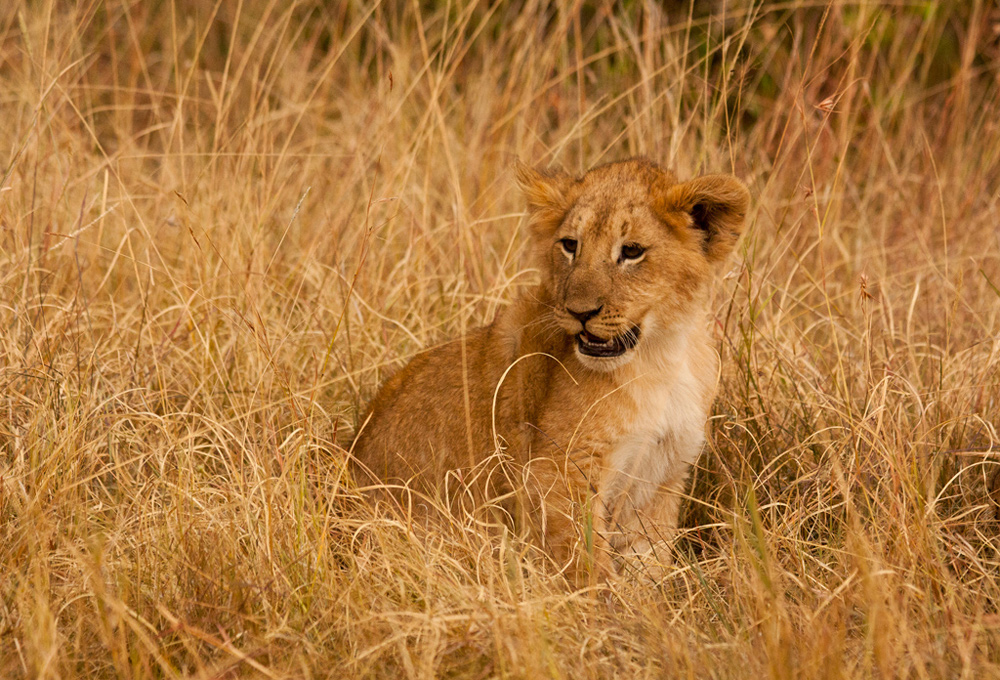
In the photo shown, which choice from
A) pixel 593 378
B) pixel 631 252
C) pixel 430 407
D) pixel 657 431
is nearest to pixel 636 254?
pixel 631 252

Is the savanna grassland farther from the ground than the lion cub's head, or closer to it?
closer to it

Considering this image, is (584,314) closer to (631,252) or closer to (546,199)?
(631,252)

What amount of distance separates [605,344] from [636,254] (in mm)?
310

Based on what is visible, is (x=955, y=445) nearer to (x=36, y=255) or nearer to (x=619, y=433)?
(x=619, y=433)

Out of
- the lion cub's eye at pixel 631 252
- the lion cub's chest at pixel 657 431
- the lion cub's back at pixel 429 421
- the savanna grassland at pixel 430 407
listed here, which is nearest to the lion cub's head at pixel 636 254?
the lion cub's eye at pixel 631 252

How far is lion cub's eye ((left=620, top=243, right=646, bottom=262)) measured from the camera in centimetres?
352

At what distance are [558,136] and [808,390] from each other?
2493 millimetres

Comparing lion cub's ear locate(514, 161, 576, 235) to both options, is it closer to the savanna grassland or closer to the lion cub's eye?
the lion cub's eye

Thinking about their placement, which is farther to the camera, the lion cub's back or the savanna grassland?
the lion cub's back

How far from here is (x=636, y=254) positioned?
139 inches

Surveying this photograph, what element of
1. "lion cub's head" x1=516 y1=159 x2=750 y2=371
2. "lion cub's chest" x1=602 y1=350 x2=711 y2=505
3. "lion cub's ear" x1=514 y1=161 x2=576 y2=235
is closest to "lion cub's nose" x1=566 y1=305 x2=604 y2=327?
"lion cub's head" x1=516 y1=159 x2=750 y2=371

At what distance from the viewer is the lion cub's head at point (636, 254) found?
3465 mm

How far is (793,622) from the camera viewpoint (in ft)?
9.78

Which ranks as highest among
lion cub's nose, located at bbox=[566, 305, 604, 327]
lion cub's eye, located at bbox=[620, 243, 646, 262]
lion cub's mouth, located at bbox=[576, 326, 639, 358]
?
lion cub's eye, located at bbox=[620, 243, 646, 262]
